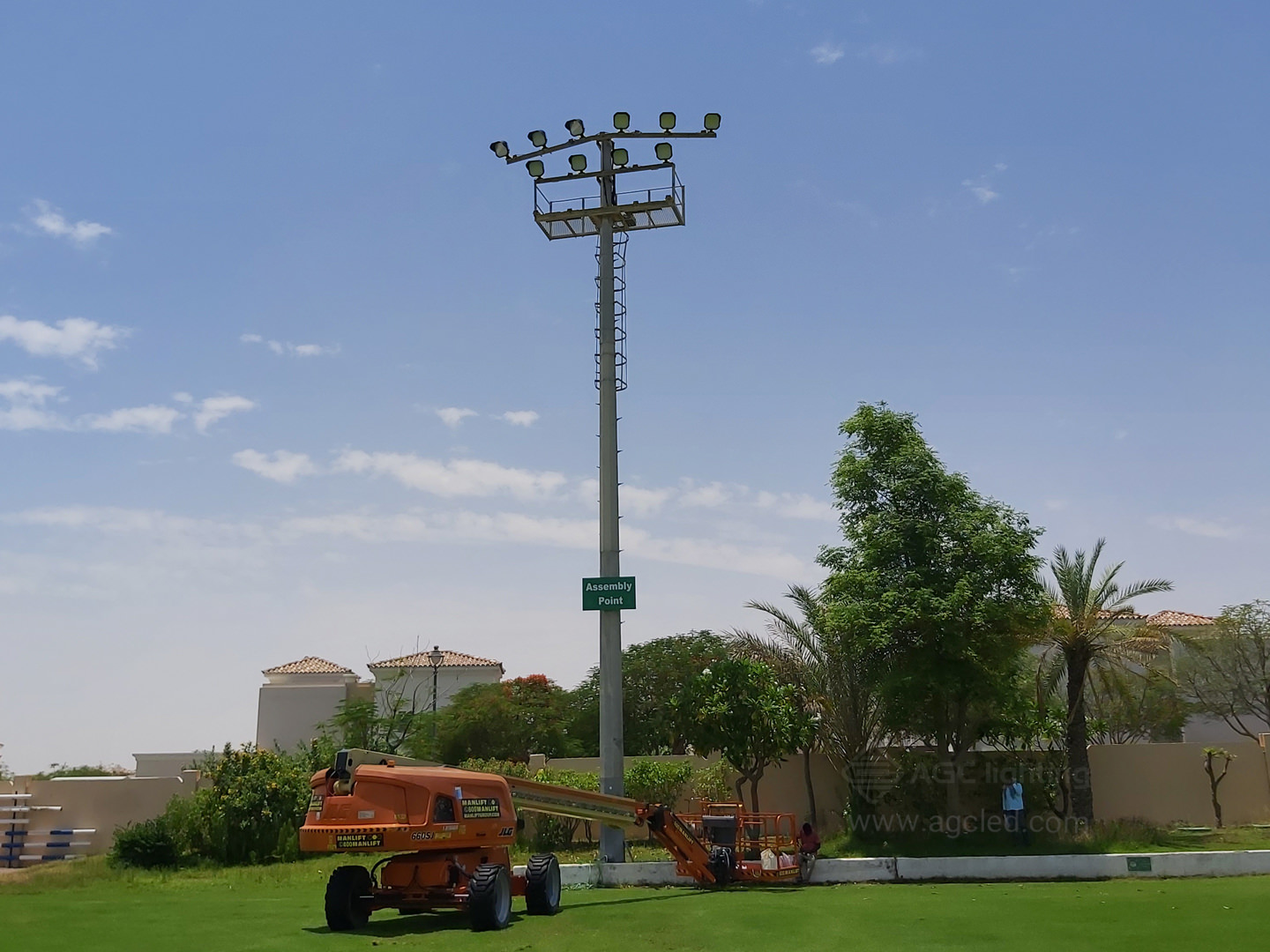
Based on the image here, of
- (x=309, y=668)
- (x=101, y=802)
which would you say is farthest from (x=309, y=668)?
(x=101, y=802)

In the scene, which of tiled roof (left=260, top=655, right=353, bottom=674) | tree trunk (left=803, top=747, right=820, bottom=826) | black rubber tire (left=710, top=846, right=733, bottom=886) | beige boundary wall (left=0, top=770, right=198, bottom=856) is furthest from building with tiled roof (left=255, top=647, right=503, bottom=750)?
black rubber tire (left=710, top=846, right=733, bottom=886)

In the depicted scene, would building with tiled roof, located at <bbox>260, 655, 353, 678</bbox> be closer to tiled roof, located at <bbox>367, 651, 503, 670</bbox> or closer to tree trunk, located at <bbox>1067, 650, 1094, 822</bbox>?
tiled roof, located at <bbox>367, 651, 503, 670</bbox>

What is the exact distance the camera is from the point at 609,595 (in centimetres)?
2317

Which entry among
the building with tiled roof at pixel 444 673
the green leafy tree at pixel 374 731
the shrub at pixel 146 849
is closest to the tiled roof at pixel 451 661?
the building with tiled roof at pixel 444 673

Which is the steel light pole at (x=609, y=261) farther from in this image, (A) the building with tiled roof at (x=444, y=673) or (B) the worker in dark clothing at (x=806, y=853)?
(A) the building with tiled roof at (x=444, y=673)

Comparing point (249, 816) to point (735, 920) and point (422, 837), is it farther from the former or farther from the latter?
point (735, 920)

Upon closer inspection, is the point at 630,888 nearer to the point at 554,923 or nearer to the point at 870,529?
the point at 554,923

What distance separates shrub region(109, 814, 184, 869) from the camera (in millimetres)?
26547

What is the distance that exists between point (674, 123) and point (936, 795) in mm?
16329

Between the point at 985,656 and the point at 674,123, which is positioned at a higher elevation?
the point at 674,123

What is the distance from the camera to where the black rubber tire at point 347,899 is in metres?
14.5

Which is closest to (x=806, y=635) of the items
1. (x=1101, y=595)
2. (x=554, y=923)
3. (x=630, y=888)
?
(x=1101, y=595)

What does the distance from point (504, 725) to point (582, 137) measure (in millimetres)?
31268

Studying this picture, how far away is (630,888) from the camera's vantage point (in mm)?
19891
